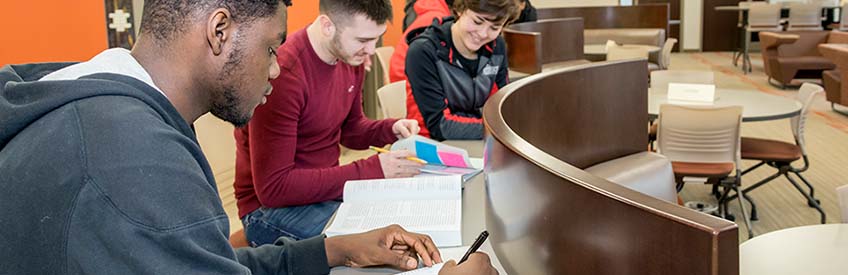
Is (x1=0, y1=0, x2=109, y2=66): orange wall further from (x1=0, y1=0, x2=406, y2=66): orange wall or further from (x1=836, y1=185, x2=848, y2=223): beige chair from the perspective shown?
(x1=836, y1=185, x2=848, y2=223): beige chair

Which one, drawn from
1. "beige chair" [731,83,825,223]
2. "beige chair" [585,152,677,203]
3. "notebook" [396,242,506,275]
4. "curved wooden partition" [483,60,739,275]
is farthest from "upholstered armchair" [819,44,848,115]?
"notebook" [396,242,506,275]

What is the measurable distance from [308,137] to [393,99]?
1.30m

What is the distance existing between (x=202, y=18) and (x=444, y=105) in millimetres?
2175

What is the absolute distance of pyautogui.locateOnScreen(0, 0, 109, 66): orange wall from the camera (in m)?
2.93

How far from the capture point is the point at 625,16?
379 inches

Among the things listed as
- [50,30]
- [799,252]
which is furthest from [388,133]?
[50,30]

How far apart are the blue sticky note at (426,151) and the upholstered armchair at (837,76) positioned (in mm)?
6510

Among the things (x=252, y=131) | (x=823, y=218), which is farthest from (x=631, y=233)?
(x=823, y=218)

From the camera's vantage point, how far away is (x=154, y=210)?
91 cm

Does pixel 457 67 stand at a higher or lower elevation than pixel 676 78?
higher

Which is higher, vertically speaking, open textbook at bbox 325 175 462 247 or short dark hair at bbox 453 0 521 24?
short dark hair at bbox 453 0 521 24

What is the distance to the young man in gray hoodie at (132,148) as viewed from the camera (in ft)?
2.98

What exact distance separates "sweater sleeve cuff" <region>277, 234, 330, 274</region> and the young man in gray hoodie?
573mm

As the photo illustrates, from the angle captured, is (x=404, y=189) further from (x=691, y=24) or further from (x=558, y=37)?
(x=691, y=24)
